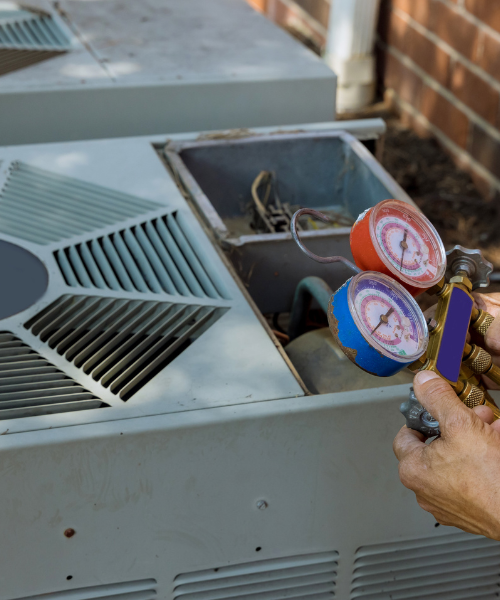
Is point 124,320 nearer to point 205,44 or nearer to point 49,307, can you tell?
point 49,307

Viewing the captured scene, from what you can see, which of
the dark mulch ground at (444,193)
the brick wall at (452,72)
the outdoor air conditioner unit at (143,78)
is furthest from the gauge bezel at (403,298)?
the brick wall at (452,72)

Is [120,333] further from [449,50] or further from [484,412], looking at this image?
[449,50]

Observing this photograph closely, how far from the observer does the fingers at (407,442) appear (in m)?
0.90

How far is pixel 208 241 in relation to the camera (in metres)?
1.35

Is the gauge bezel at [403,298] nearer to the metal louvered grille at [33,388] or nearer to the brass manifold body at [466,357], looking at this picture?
the brass manifold body at [466,357]

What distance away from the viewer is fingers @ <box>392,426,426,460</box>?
0.90 meters

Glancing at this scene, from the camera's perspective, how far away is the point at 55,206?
1445 millimetres

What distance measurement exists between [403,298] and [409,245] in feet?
0.32

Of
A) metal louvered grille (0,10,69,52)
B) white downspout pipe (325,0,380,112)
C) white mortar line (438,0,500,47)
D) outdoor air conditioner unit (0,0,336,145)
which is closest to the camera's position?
outdoor air conditioner unit (0,0,336,145)

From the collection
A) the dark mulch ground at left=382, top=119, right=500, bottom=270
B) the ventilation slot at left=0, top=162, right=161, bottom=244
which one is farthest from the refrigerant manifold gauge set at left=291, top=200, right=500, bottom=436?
the dark mulch ground at left=382, top=119, right=500, bottom=270

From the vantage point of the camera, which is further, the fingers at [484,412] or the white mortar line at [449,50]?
the white mortar line at [449,50]

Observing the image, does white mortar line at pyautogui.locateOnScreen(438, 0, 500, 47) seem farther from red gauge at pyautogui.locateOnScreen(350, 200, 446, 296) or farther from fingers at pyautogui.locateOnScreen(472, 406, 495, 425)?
fingers at pyautogui.locateOnScreen(472, 406, 495, 425)

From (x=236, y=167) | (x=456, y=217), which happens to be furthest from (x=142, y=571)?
(x=456, y=217)

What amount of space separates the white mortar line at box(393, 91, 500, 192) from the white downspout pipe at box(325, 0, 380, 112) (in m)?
0.23
